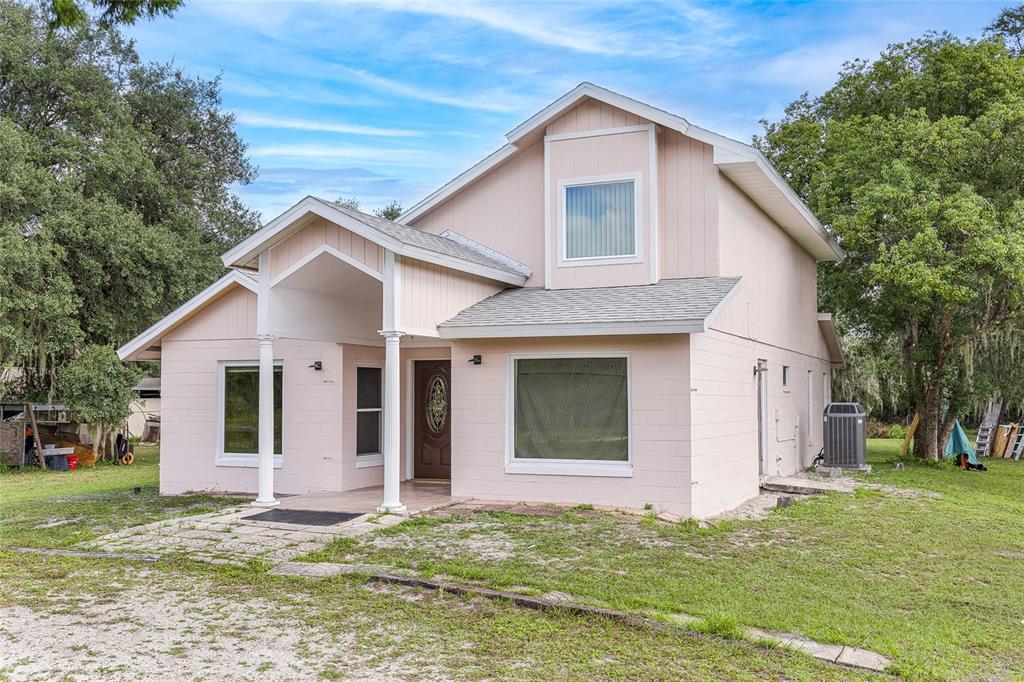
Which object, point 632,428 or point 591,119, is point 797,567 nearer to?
point 632,428

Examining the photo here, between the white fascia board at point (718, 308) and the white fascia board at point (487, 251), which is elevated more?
the white fascia board at point (487, 251)

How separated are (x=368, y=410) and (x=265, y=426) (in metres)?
2.36

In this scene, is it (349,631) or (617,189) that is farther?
(617,189)

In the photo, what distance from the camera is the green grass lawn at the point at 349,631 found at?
188 inches

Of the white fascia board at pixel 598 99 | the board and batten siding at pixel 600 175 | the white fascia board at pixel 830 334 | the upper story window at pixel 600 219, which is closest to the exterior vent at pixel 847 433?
the white fascia board at pixel 830 334

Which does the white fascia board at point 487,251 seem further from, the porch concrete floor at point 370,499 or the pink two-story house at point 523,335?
the porch concrete floor at point 370,499

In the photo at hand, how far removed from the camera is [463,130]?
17.9 metres

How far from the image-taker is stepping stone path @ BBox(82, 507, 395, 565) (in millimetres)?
7836

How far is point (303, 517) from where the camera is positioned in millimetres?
9680

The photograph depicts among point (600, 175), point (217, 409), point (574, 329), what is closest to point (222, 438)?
point (217, 409)

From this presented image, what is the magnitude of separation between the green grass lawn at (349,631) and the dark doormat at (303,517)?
1969 mm

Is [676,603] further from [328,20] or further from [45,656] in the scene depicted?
[328,20]

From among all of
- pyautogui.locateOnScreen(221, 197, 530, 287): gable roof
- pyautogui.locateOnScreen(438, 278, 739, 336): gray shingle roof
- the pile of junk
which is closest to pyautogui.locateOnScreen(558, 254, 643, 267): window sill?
pyautogui.locateOnScreen(438, 278, 739, 336): gray shingle roof

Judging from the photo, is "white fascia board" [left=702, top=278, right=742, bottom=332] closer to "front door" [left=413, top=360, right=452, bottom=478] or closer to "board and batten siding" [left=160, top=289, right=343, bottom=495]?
"front door" [left=413, top=360, right=452, bottom=478]
